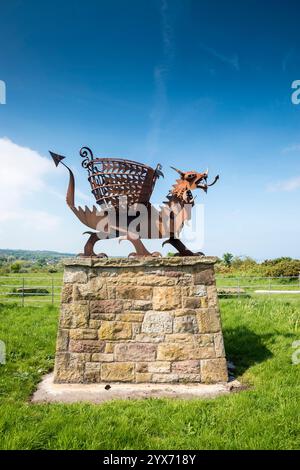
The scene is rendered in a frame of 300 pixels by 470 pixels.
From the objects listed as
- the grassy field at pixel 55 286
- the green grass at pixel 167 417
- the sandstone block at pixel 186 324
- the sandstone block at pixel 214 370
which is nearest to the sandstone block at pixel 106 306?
the sandstone block at pixel 186 324

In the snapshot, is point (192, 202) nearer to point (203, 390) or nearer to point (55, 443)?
point (203, 390)

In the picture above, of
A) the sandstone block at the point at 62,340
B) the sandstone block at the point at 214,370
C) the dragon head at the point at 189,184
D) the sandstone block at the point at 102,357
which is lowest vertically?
the sandstone block at the point at 214,370

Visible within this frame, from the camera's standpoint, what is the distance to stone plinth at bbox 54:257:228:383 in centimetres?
442

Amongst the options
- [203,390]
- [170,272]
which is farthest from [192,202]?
[203,390]

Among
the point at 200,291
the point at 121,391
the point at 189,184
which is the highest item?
the point at 189,184

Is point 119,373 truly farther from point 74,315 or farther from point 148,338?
point 74,315

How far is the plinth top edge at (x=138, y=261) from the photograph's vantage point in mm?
4543

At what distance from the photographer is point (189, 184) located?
16.2ft

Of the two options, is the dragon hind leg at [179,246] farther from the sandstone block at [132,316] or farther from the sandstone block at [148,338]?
the sandstone block at [148,338]

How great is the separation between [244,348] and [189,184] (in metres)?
3.19

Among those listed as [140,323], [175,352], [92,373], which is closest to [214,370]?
[175,352]

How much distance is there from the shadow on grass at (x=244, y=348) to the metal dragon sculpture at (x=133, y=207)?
2.06 m
